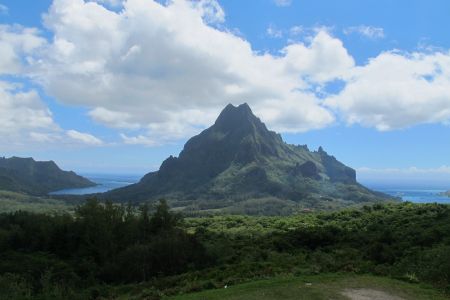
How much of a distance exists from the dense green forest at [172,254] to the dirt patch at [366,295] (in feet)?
8.49

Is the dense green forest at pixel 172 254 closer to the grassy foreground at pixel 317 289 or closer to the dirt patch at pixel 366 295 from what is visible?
the grassy foreground at pixel 317 289

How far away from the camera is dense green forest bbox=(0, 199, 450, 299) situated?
21484 mm

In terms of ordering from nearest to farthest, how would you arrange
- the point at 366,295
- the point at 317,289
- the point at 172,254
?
the point at 366,295
the point at 317,289
the point at 172,254

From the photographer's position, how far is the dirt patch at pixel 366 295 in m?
15.3

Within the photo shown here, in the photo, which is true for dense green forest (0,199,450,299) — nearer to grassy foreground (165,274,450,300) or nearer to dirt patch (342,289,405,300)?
grassy foreground (165,274,450,300)

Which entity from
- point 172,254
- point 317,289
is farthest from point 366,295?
point 172,254

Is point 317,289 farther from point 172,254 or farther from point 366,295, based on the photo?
point 172,254

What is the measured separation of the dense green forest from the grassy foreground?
1.25 metres

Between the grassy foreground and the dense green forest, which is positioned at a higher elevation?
the grassy foreground

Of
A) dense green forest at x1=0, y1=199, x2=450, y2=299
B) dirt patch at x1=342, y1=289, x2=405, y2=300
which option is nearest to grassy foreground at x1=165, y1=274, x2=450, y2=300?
dirt patch at x1=342, y1=289, x2=405, y2=300

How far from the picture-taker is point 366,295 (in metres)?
15.7

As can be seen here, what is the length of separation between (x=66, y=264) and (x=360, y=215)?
50.8 m

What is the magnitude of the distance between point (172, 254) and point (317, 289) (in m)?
23.3

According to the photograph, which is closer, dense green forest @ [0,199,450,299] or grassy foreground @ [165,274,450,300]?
grassy foreground @ [165,274,450,300]
